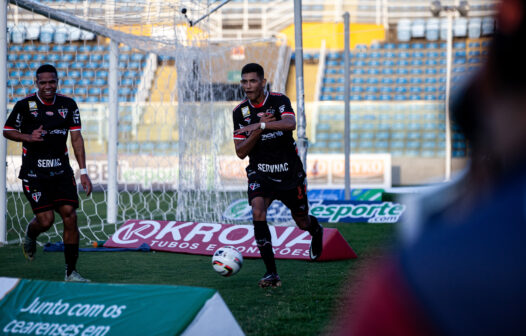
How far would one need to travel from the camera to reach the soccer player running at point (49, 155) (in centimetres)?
577

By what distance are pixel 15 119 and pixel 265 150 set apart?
2.18 meters

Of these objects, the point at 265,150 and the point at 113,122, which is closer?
the point at 265,150

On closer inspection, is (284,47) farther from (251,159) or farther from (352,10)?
(251,159)

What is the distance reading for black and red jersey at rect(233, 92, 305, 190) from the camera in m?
5.80

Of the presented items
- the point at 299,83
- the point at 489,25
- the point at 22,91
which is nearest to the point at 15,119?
the point at 299,83

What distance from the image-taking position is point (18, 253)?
7535mm

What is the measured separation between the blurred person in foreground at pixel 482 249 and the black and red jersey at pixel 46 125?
5508 mm

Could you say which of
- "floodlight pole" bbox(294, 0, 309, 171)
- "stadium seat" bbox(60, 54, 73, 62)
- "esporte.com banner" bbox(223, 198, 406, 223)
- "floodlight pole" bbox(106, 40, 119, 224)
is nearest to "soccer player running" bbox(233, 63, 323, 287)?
"floodlight pole" bbox(294, 0, 309, 171)

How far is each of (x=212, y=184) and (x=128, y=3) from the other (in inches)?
143

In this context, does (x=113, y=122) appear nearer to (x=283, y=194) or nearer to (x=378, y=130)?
(x=283, y=194)

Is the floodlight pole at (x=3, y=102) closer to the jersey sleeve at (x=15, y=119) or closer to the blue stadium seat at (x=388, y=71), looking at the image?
the jersey sleeve at (x=15, y=119)

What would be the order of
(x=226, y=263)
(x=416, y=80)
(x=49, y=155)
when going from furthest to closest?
(x=416, y=80) → (x=49, y=155) → (x=226, y=263)

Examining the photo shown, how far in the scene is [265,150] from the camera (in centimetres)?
583

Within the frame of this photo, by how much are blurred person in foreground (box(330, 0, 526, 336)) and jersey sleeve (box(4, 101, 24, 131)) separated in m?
5.75
